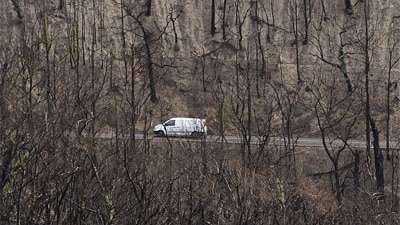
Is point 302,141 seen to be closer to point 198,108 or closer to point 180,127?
point 180,127

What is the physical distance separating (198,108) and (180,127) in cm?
493

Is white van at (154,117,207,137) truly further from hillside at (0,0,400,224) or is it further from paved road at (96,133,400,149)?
hillside at (0,0,400,224)

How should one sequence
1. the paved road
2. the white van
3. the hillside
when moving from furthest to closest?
the paved road < the white van < the hillside

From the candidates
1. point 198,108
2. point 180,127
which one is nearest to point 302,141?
point 180,127

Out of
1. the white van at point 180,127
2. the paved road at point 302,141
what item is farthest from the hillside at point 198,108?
the white van at point 180,127

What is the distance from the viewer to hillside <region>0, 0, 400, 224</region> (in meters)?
26.6

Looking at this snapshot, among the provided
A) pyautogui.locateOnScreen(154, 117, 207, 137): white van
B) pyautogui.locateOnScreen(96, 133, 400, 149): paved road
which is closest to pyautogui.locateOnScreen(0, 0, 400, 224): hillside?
pyautogui.locateOnScreen(96, 133, 400, 149): paved road

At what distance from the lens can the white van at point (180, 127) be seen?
41094mm

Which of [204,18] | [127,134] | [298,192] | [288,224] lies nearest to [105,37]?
[204,18]

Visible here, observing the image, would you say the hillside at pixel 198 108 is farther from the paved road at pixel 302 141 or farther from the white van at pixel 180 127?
the white van at pixel 180 127

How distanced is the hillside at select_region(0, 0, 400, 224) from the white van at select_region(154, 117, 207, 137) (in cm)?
76

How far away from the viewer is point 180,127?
4259 cm

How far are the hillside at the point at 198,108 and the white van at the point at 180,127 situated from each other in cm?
76

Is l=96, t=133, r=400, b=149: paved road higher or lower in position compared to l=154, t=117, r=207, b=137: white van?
lower
